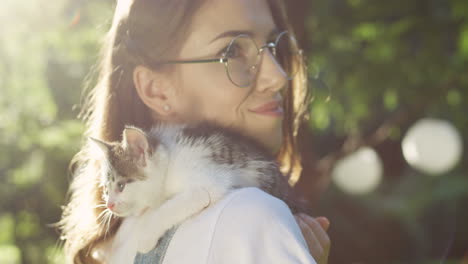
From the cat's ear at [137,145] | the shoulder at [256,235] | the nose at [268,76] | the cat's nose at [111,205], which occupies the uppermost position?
the nose at [268,76]

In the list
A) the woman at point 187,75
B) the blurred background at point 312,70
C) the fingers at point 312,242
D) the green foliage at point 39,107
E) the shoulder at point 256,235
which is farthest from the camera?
the green foliage at point 39,107

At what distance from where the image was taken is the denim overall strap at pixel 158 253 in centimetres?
155

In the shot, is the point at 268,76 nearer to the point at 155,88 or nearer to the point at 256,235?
the point at 155,88

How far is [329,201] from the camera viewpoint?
34.2 ft

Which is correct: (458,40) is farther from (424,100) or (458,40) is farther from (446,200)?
(446,200)

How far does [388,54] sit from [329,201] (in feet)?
18.8

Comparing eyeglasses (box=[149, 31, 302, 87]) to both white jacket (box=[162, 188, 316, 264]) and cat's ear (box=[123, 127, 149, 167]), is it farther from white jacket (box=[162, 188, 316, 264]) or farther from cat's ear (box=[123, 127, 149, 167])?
white jacket (box=[162, 188, 316, 264])

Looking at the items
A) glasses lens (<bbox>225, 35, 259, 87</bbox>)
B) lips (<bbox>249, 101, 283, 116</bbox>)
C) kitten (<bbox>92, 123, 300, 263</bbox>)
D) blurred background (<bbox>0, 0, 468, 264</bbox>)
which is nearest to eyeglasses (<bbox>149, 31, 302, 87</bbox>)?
glasses lens (<bbox>225, 35, 259, 87</bbox>)

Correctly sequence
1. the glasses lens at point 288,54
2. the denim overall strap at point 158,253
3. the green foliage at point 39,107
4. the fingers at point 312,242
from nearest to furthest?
the denim overall strap at point 158,253, the fingers at point 312,242, the glasses lens at point 288,54, the green foliage at point 39,107

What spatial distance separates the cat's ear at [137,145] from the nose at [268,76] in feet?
1.71

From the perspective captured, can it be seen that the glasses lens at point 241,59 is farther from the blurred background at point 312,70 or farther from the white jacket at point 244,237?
the blurred background at point 312,70

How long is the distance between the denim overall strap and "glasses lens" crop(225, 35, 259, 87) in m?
0.69

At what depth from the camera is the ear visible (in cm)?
211

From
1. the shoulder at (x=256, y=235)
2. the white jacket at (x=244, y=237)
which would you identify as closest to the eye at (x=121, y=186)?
the white jacket at (x=244, y=237)
